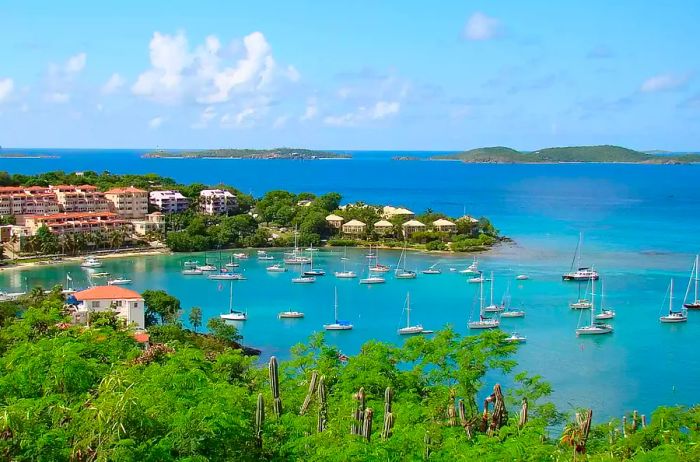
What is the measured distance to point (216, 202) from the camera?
210ft

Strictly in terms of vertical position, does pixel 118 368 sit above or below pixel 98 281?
above

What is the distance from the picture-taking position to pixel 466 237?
2227 inches

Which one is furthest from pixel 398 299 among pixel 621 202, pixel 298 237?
pixel 621 202

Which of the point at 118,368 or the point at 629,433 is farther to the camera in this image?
the point at 629,433

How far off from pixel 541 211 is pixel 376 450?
74282 mm

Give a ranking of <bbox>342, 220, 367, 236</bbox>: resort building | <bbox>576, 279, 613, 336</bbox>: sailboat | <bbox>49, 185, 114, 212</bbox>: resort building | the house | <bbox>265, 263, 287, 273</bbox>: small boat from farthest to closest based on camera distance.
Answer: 1. <bbox>49, 185, 114, 212</bbox>: resort building
2. <bbox>342, 220, 367, 236</bbox>: resort building
3. <bbox>265, 263, 287, 273</bbox>: small boat
4. <bbox>576, 279, 613, 336</bbox>: sailboat
5. the house

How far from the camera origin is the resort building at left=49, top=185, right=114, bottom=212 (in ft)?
191

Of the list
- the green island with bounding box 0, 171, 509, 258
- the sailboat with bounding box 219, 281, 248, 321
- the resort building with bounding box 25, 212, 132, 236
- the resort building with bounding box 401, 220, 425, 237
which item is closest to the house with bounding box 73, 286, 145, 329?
the sailboat with bounding box 219, 281, 248, 321

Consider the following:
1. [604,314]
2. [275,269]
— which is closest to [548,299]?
[604,314]

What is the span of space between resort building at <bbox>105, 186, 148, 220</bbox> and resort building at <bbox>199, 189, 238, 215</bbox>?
Answer: 509 cm

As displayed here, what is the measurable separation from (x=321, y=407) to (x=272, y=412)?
0.93 metres

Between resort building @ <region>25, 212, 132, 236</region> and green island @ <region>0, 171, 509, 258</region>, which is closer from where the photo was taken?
resort building @ <region>25, 212, 132, 236</region>

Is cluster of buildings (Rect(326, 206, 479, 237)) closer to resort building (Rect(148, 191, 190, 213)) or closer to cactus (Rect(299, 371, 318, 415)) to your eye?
resort building (Rect(148, 191, 190, 213))

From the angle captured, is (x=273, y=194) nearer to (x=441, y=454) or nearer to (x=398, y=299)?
(x=398, y=299)
